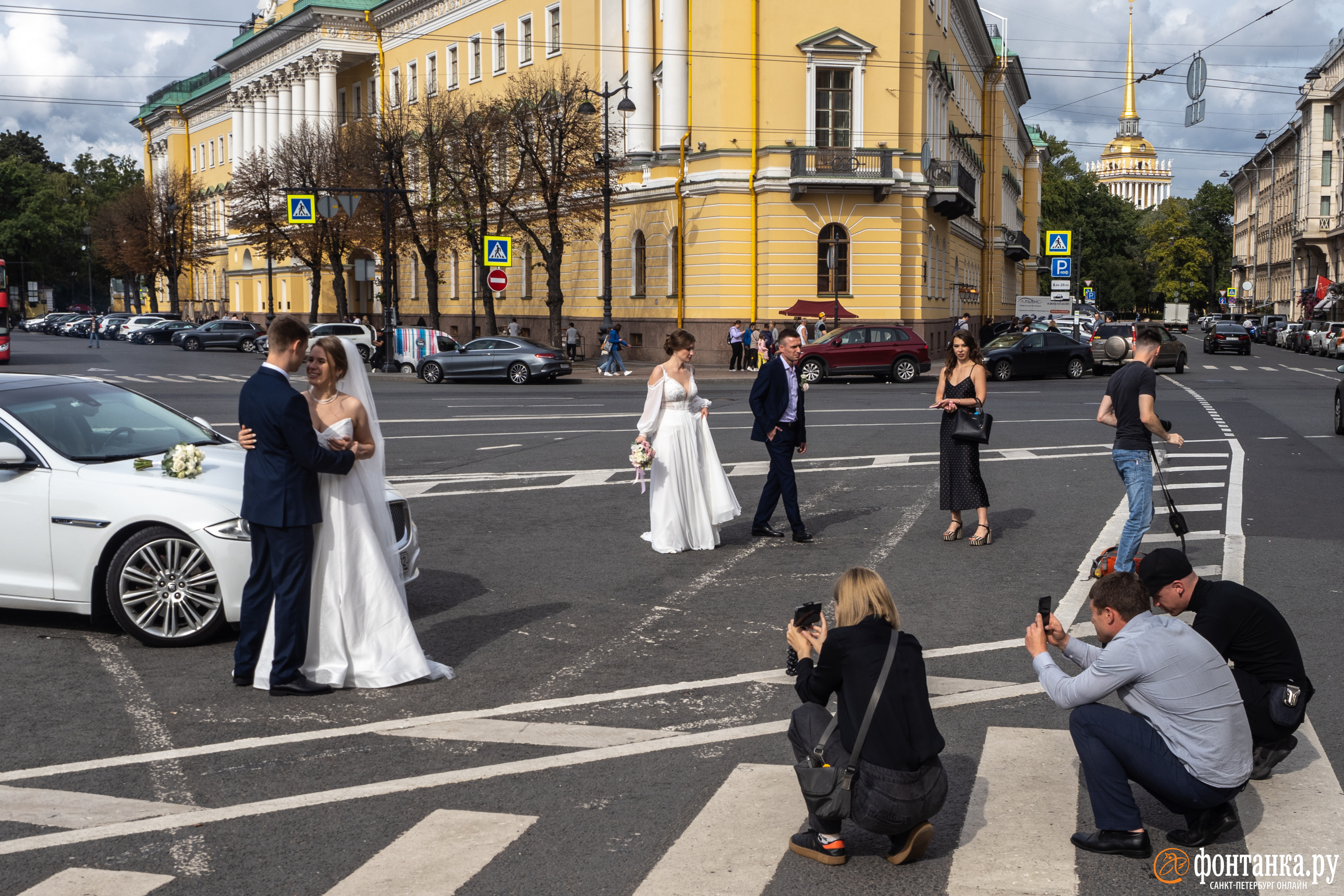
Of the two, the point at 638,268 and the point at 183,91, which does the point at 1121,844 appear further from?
the point at 183,91

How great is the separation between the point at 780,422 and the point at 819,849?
22.5ft

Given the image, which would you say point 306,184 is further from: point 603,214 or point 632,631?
point 632,631

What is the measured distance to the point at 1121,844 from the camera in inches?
182

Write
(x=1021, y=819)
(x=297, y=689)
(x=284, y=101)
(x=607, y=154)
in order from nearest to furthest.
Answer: (x=1021, y=819), (x=297, y=689), (x=607, y=154), (x=284, y=101)

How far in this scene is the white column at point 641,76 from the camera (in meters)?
45.8

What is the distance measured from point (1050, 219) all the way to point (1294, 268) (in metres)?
22.7

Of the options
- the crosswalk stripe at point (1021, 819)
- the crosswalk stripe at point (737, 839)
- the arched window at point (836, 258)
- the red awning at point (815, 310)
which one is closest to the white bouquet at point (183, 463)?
the crosswalk stripe at point (737, 839)

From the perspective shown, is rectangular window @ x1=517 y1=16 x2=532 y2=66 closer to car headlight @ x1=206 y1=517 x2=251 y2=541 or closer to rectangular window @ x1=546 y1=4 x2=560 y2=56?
rectangular window @ x1=546 y1=4 x2=560 y2=56

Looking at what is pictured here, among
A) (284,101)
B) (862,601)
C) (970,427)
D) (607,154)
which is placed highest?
(284,101)

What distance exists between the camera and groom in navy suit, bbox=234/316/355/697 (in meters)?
6.34

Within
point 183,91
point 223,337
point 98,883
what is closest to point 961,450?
point 98,883

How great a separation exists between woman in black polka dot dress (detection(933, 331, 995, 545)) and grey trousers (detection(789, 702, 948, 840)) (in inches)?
259

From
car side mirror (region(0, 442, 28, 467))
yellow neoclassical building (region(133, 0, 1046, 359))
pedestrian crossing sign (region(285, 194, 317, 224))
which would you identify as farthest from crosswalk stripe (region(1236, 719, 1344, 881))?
pedestrian crossing sign (region(285, 194, 317, 224))

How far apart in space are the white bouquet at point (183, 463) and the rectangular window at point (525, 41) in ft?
161
